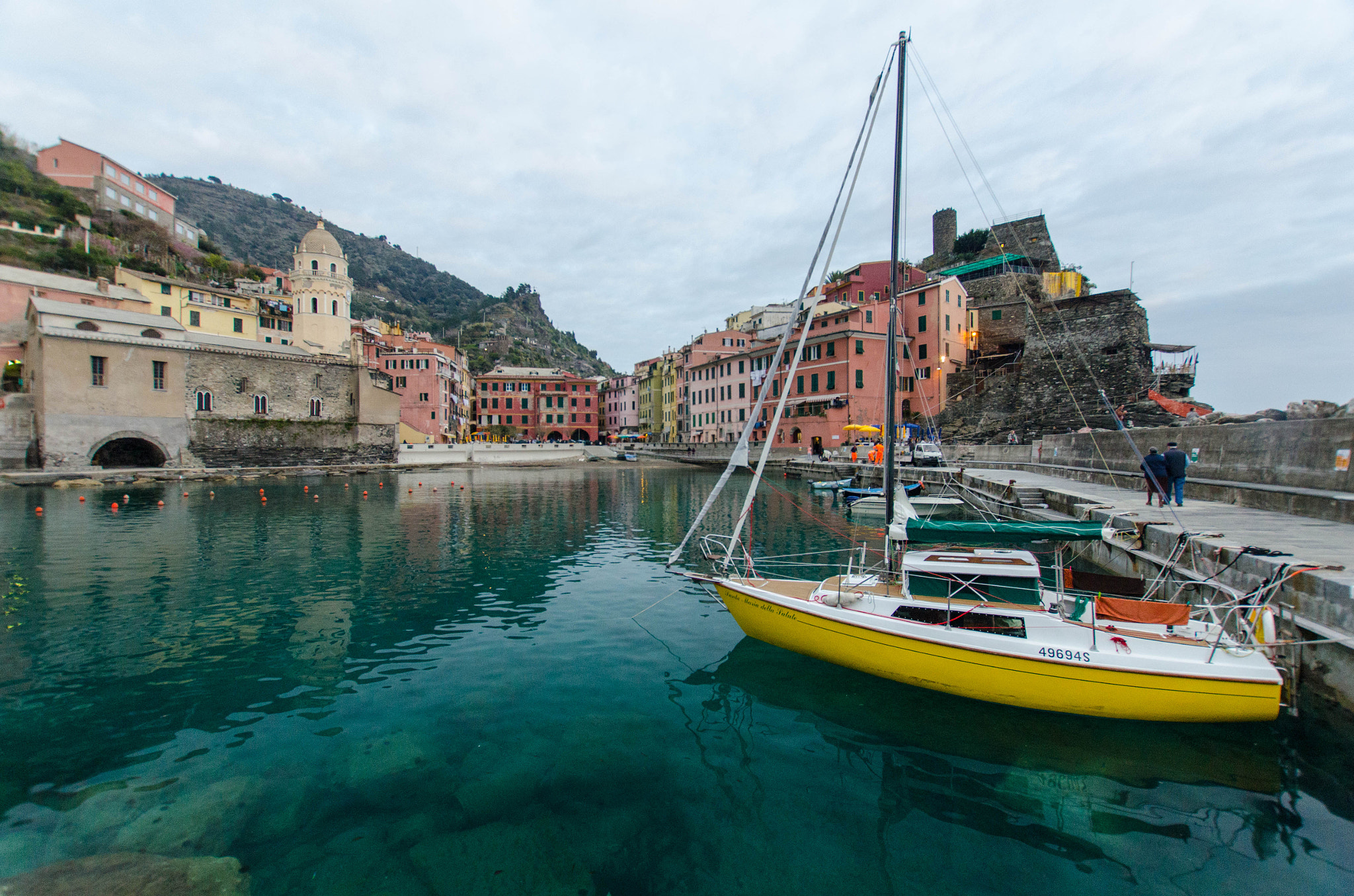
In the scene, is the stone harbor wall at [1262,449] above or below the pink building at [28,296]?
below

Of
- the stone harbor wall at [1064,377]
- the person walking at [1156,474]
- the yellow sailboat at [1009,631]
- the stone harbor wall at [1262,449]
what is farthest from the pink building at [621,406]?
the yellow sailboat at [1009,631]

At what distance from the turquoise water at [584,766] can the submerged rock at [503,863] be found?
0.02 metres

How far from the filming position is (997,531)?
937 centimetres

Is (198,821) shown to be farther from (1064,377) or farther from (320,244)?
(320,244)

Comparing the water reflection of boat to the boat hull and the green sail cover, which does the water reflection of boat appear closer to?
the boat hull

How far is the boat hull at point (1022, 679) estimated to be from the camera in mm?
7051

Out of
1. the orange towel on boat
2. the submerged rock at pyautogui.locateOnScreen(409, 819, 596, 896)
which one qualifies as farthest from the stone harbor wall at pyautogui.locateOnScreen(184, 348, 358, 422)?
the orange towel on boat

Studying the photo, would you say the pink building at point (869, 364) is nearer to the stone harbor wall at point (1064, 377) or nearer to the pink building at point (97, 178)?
the stone harbor wall at point (1064, 377)

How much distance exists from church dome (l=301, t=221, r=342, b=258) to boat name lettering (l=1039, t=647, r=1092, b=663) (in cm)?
8190

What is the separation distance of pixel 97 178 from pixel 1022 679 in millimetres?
108363

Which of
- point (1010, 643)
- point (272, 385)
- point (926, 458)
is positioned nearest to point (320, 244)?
point (272, 385)

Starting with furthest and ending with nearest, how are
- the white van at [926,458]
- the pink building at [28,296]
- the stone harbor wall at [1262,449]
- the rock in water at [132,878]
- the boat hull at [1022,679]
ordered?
the pink building at [28,296], the white van at [926,458], the stone harbor wall at [1262,449], the boat hull at [1022,679], the rock in water at [132,878]

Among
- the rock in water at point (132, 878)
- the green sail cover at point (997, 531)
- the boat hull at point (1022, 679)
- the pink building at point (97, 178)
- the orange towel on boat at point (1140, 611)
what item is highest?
the pink building at point (97, 178)

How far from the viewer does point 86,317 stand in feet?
146
